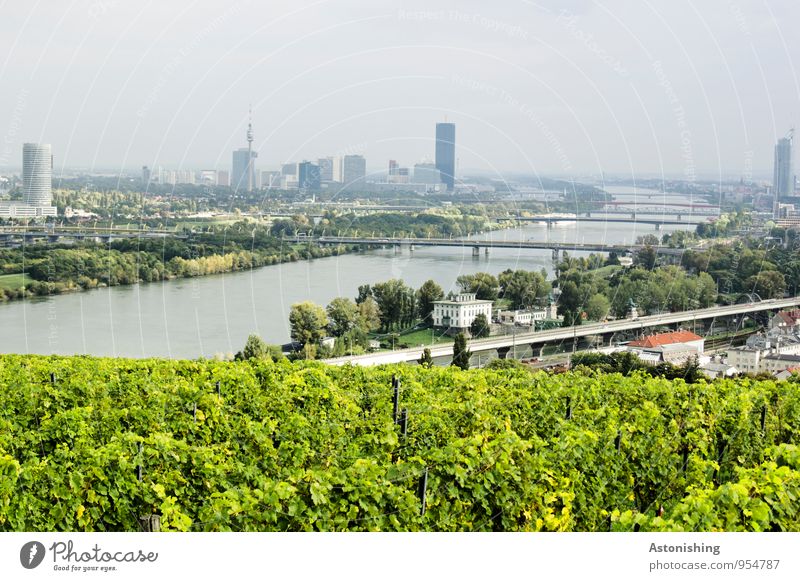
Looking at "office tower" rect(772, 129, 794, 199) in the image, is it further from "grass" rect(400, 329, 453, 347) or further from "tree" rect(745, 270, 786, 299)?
"grass" rect(400, 329, 453, 347)

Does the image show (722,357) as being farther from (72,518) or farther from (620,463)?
(72,518)

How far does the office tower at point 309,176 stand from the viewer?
67.9ft

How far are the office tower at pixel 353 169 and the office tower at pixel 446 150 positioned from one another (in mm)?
1331

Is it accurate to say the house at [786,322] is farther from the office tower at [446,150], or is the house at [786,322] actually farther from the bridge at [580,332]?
the office tower at [446,150]

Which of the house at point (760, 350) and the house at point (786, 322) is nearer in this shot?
the house at point (760, 350)

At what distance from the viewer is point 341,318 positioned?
13992mm

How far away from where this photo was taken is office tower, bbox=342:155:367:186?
18584 millimetres

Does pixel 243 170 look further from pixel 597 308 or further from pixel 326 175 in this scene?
pixel 597 308

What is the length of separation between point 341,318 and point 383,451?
10.5 m

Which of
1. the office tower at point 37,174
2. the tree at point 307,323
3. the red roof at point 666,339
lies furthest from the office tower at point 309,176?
the red roof at point 666,339
